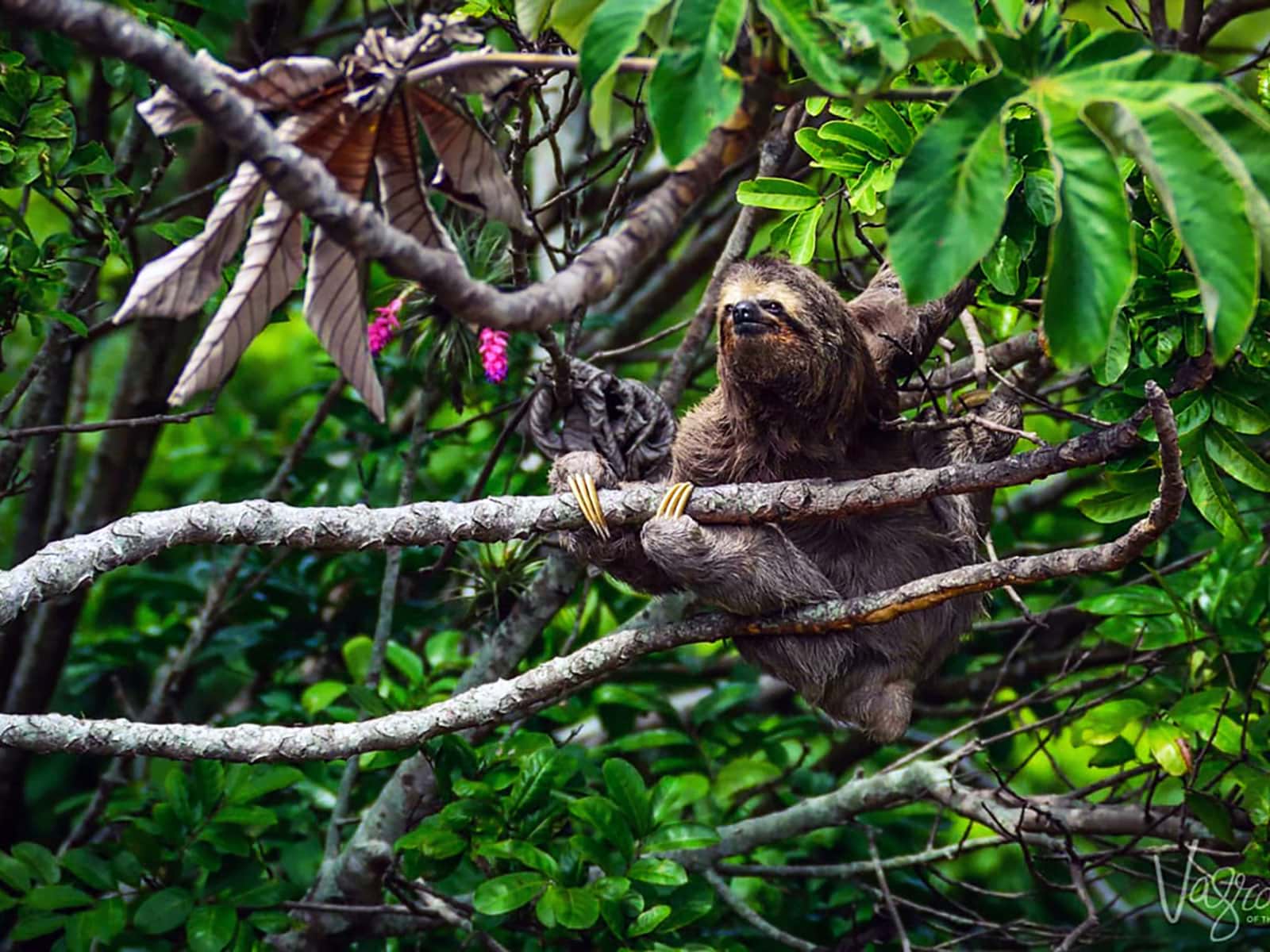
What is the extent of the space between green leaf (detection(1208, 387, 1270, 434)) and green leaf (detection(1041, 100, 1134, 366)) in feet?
5.18

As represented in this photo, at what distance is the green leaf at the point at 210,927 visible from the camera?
179 inches

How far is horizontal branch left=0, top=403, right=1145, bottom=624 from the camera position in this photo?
3355mm

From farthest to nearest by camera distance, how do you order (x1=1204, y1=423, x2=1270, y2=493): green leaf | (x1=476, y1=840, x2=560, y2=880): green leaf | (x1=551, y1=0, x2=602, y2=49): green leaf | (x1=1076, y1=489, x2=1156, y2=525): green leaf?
(x1=476, y1=840, x2=560, y2=880): green leaf < (x1=1076, y1=489, x2=1156, y2=525): green leaf < (x1=1204, y1=423, x2=1270, y2=493): green leaf < (x1=551, y1=0, x2=602, y2=49): green leaf

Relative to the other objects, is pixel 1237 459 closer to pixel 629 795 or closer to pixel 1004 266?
pixel 1004 266

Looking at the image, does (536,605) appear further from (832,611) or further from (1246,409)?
(1246,409)

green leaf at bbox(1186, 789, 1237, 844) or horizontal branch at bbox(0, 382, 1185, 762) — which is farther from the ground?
horizontal branch at bbox(0, 382, 1185, 762)

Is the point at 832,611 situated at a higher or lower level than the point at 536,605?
higher

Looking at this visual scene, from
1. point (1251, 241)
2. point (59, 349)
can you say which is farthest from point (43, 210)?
point (1251, 241)

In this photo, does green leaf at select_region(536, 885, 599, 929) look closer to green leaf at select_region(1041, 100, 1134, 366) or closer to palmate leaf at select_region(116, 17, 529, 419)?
Result: palmate leaf at select_region(116, 17, 529, 419)

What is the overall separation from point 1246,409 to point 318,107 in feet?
8.31

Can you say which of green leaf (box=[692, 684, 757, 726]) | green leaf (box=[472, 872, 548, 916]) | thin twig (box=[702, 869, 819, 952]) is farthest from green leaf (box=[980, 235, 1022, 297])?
green leaf (box=[692, 684, 757, 726])

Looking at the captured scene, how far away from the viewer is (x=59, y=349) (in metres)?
5.12

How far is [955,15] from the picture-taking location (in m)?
2.23

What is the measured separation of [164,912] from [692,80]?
373 cm
